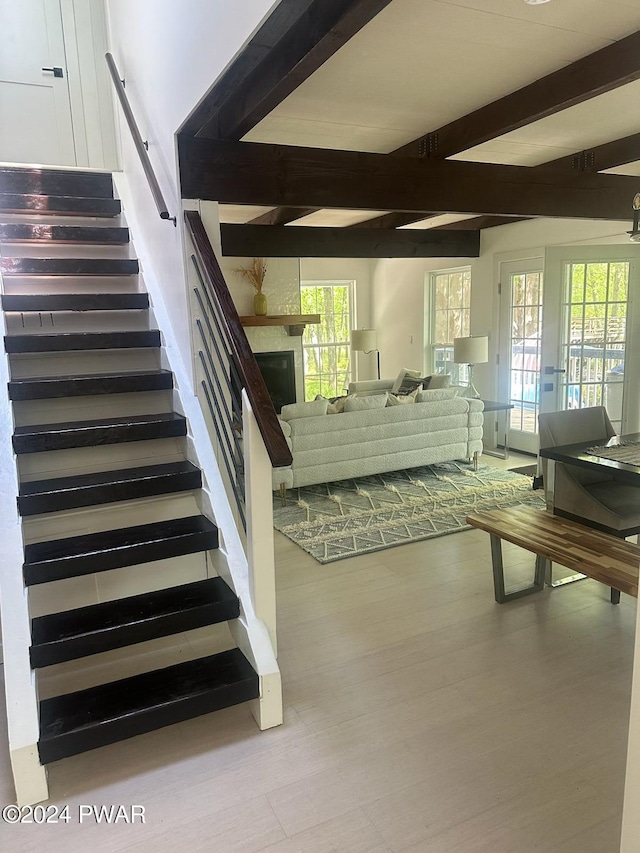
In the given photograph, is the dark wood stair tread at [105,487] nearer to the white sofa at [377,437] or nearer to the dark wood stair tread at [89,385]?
the dark wood stair tread at [89,385]

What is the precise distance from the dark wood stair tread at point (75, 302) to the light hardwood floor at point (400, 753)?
1.91m

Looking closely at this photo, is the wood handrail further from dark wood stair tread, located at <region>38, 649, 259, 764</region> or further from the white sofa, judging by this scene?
the white sofa

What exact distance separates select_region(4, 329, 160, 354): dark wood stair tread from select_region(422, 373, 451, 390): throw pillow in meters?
3.82

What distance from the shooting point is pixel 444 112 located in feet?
10.4

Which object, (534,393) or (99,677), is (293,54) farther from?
(534,393)

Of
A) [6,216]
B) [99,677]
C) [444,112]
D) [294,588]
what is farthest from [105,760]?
[444,112]

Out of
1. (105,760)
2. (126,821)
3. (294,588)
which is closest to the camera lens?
(126,821)

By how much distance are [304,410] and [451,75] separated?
108 inches

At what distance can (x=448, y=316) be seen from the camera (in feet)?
24.6

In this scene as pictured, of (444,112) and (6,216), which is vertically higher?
(444,112)

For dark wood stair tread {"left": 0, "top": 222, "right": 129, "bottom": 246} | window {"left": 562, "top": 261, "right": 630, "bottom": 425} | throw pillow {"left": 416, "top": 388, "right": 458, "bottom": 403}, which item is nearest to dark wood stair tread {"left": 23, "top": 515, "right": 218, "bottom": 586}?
dark wood stair tread {"left": 0, "top": 222, "right": 129, "bottom": 246}

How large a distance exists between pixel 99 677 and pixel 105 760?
0.51 metres

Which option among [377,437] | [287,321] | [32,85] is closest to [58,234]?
[32,85]

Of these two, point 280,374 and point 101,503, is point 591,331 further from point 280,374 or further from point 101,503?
point 101,503
